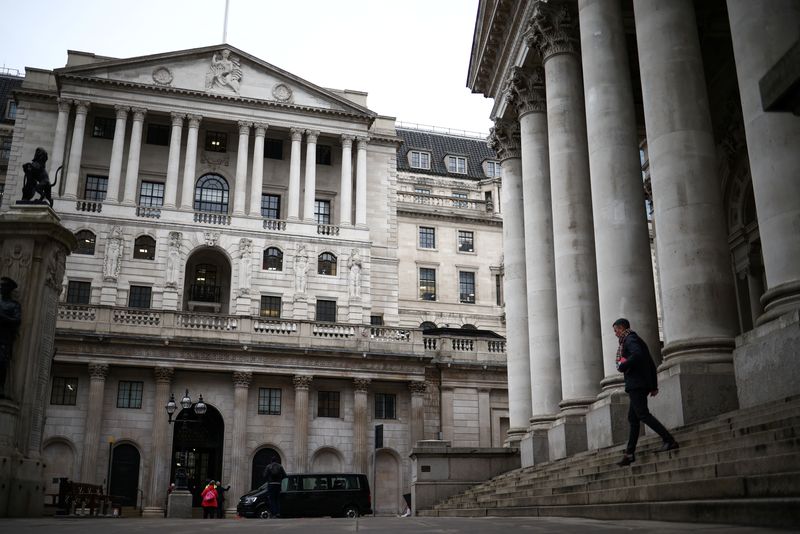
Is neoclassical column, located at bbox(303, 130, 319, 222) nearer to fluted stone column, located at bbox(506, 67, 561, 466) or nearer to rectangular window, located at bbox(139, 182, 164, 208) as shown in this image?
rectangular window, located at bbox(139, 182, 164, 208)

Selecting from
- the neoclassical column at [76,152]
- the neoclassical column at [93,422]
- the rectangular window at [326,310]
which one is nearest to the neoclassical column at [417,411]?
the rectangular window at [326,310]

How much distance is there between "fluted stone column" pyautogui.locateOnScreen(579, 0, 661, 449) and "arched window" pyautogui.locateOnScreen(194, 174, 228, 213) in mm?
39686

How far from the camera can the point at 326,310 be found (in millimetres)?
54188

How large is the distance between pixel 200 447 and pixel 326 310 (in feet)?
42.0

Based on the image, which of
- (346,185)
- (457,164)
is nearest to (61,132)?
(346,185)

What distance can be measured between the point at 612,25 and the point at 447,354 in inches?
1187

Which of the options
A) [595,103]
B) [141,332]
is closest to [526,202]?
[595,103]

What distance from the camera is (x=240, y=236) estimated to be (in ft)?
178

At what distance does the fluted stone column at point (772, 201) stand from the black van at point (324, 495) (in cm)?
2385

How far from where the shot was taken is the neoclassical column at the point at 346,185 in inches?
2247

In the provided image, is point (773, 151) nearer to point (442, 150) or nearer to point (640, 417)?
point (640, 417)

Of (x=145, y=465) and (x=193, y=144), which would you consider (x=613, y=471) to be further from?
(x=193, y=144)

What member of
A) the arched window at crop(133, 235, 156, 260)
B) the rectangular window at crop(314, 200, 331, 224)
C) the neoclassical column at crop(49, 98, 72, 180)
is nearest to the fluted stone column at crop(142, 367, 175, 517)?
the arched window at crop(133, 235, 156, 260)

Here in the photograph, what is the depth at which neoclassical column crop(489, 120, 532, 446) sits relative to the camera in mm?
29312
